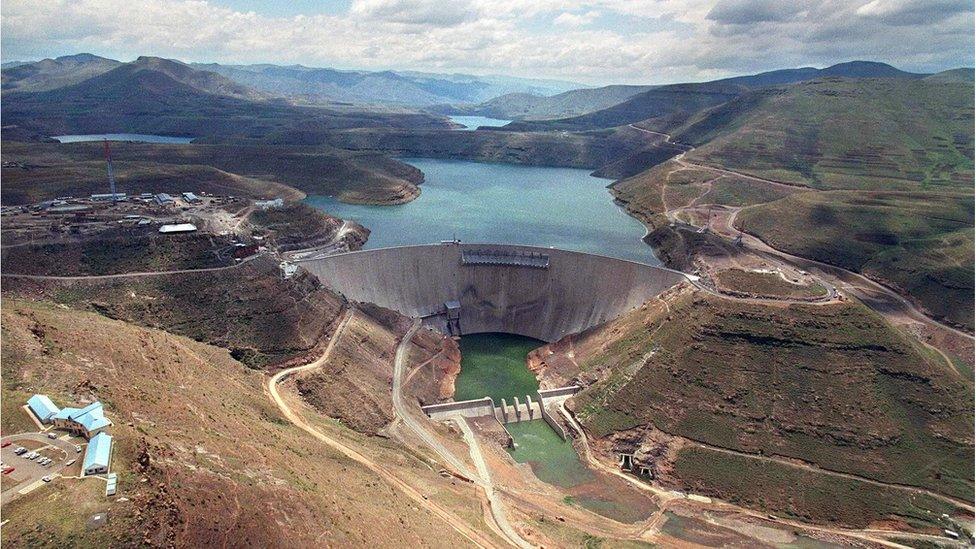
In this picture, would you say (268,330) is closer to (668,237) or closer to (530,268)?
(530,268)

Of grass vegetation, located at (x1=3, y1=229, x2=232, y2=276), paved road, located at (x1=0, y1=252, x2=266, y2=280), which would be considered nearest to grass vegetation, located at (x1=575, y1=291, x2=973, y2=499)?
paved road, located at (x1=0, y1=252, x2=266, y2=280)

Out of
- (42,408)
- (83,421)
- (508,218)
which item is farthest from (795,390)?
(508,218)

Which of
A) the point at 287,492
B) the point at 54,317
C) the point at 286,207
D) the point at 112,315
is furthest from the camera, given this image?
the point at 286,207

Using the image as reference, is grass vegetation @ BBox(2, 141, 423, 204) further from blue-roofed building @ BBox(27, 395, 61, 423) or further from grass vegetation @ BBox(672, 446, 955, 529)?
grass vegetation @ BBox(672, 446, 955, 529)

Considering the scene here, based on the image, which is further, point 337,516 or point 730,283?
point 730,283

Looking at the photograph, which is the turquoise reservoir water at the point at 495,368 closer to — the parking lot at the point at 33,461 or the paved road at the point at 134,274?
the paved road at the point at 134,274

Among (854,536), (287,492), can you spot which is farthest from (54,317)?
(854,536)

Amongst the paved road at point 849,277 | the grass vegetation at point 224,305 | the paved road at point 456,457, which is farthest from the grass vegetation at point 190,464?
the paved road at point 849,277
